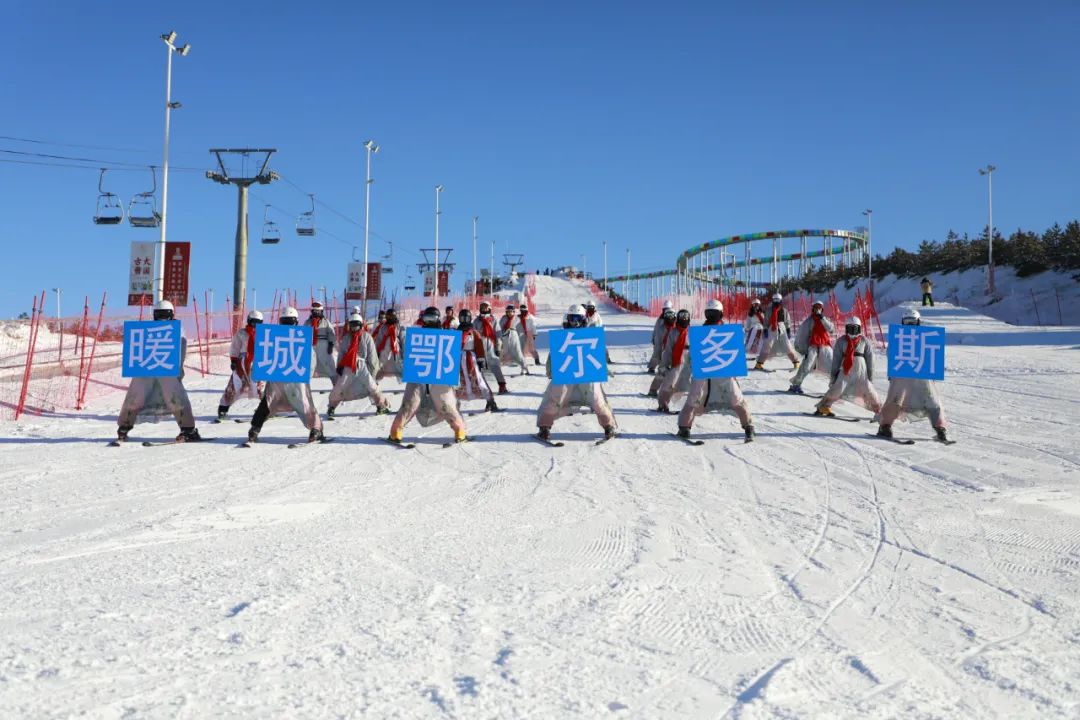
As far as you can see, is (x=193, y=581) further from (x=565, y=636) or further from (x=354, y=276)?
(x=354, y=276)

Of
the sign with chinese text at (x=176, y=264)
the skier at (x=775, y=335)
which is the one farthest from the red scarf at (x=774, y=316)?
the sign with chinese text at (x=176, y=264)

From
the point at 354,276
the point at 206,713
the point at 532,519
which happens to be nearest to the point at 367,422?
the point at 532,519

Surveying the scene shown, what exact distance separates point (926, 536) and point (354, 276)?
1475 inches

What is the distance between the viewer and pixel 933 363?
32.1 feet

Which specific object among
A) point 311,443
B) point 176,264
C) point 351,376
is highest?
point 176,264

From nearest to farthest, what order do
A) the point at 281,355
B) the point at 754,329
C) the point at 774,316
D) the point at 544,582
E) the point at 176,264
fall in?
1. the point at 544,582
2. the point at 281,355
3. the point at 774,316
4. the point at 754,329
5. the point at 176,264

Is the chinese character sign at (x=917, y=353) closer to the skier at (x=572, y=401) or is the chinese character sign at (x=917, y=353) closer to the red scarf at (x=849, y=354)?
the red scarf at (x=849, y=354)

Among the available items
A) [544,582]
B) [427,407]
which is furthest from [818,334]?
[544,582]

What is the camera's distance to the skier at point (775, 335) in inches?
700

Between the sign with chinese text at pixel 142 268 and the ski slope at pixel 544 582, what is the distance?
1281 cm

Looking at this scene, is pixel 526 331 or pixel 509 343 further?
pixel 526 331

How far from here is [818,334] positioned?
1466 cm

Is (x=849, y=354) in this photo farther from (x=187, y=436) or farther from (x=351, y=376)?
(x=187, y=436)

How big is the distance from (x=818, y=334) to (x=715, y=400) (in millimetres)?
5720
